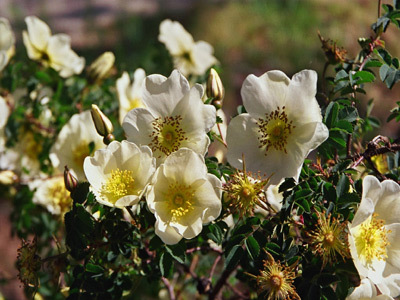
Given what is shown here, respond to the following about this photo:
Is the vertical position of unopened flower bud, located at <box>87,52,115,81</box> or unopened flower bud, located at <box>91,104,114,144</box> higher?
unopened flower bud, located at <box>91,104,114,144</box>

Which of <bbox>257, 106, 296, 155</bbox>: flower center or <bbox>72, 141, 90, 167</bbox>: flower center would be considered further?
<bbox>72, 141, 90, 167</bbox>: flower center

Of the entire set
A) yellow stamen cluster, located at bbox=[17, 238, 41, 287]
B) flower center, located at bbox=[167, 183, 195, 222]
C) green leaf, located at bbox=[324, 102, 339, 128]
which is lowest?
yellow stamen cluster, located at bbox=[17, 238, 41, 287]

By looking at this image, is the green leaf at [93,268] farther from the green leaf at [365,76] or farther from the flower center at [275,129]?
the green leaf at [365,76]

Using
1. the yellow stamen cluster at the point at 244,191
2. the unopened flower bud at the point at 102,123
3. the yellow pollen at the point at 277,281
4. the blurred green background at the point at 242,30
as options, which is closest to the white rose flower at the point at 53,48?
the unopened flower bud at the point at 102,123

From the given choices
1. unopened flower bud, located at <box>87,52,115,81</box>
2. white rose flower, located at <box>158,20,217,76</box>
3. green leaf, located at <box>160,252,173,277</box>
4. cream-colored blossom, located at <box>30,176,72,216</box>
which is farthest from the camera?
white rose flower, located at <box>158,20,217,76</box>

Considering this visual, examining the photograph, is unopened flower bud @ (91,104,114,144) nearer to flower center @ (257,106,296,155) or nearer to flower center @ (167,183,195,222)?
flower center @ (167,183,195,222)

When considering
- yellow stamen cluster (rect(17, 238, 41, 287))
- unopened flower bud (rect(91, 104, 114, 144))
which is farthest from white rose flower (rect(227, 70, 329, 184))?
yellow stamen cluster (rect(17, 238, 41, 287))

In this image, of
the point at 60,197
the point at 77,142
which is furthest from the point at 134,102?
the point at 60,197
